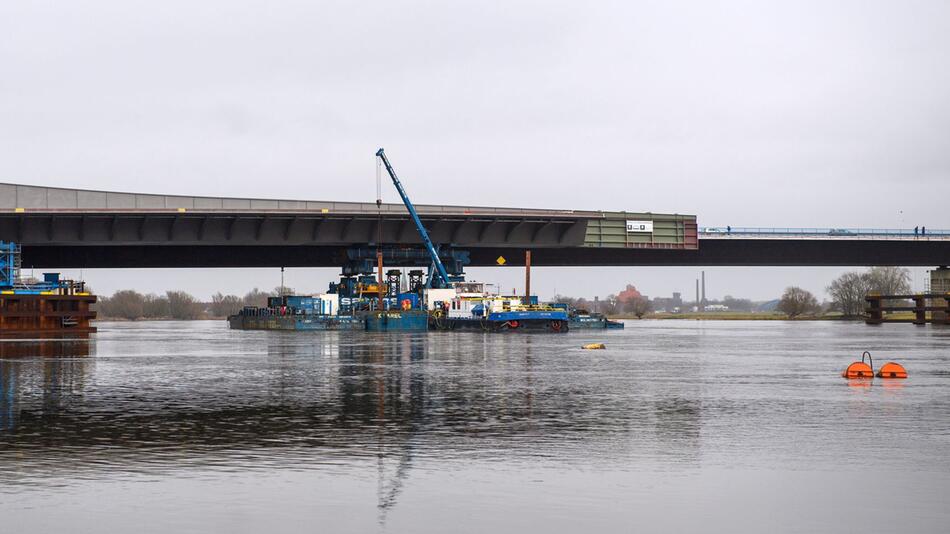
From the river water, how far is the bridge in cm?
7727

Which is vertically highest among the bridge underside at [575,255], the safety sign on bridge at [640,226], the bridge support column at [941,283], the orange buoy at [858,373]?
the safety sign on bridge at [640,226]

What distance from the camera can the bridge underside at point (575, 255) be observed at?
13825 centimetres

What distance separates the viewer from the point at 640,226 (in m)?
143

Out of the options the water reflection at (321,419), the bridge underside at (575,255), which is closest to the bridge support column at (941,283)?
the bridge underside at (575,255)

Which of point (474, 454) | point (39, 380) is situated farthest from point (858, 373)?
point (39, 380)

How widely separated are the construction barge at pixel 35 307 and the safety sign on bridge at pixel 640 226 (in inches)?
2602

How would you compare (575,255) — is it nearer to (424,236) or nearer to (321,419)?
(424,236)

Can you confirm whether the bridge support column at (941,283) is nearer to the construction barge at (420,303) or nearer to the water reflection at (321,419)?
the construction barge at (420,303)

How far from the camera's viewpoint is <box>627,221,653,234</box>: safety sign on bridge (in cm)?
14288

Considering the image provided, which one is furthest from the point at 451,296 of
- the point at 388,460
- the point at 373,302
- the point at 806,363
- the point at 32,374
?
the point at 388,460

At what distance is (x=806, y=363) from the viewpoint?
196ft

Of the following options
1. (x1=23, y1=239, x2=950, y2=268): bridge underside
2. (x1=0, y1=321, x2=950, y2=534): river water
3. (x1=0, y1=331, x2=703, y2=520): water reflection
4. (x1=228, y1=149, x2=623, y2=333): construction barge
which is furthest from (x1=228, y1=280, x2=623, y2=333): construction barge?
(x1=0, y1=321, x2=950, y2=534): river water

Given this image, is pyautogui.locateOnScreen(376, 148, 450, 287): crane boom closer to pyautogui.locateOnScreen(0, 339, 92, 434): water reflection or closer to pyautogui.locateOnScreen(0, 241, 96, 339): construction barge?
pyautogui.locateOnScreen(0, 241, 96, 339): construction barge

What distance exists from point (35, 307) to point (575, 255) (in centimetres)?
6981
